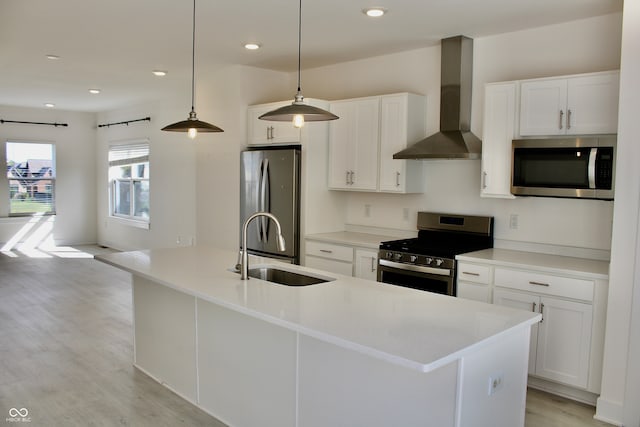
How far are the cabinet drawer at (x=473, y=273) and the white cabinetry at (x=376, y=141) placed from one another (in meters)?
1.02

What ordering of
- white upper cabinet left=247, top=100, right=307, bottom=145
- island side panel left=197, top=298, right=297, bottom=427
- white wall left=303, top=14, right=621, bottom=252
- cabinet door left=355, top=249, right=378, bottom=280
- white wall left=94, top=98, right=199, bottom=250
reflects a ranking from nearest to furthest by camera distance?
island side panel left=197, top=298, right=297, bottom=427 < white wall left=303, top=14, right=621, bottom=252 < cabinet door left=355, top=249, right=378, bottom=280 < white upper cabinet left=247, top=100, right=307, bottom=145 < white wall left=94, top=98, right=199, bottom=250

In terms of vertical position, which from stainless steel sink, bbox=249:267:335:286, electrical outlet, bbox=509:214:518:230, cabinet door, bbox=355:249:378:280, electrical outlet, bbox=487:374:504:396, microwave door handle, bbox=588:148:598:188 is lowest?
electrical outlet, bbox=487:374:504:396

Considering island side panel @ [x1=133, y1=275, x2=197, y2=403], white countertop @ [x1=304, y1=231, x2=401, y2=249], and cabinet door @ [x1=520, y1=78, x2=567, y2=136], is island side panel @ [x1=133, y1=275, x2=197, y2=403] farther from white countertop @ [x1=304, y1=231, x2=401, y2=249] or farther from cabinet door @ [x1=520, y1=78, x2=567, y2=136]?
cabinet door @ [x1=520, y1=78, x2=567, y2=136]

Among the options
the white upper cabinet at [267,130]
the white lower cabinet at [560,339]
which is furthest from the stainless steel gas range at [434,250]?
the white upper cabinet at [267,130]

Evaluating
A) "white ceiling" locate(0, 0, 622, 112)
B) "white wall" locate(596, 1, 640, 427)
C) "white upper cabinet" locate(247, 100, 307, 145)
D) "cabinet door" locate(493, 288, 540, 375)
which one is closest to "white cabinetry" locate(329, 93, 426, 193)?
"white upper cabinet" locate(247, 100, 307, 145)

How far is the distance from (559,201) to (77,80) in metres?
5.66

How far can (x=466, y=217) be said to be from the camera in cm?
454

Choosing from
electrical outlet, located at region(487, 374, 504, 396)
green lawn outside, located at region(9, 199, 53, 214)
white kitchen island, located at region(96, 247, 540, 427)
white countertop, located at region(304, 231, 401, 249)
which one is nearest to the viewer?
white kitchen island, located at region(96, 247, 540, 427)

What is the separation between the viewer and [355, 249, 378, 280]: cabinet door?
459 centimetres

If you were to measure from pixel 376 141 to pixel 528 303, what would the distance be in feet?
6.46

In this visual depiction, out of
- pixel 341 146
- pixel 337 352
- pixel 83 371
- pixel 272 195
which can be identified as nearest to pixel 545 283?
pixel 337 352

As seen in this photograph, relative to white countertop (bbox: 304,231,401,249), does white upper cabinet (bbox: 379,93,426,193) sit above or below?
above

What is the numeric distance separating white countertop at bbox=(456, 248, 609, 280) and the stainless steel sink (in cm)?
127

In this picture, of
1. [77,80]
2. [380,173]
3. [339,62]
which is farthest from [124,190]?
[380,173]
